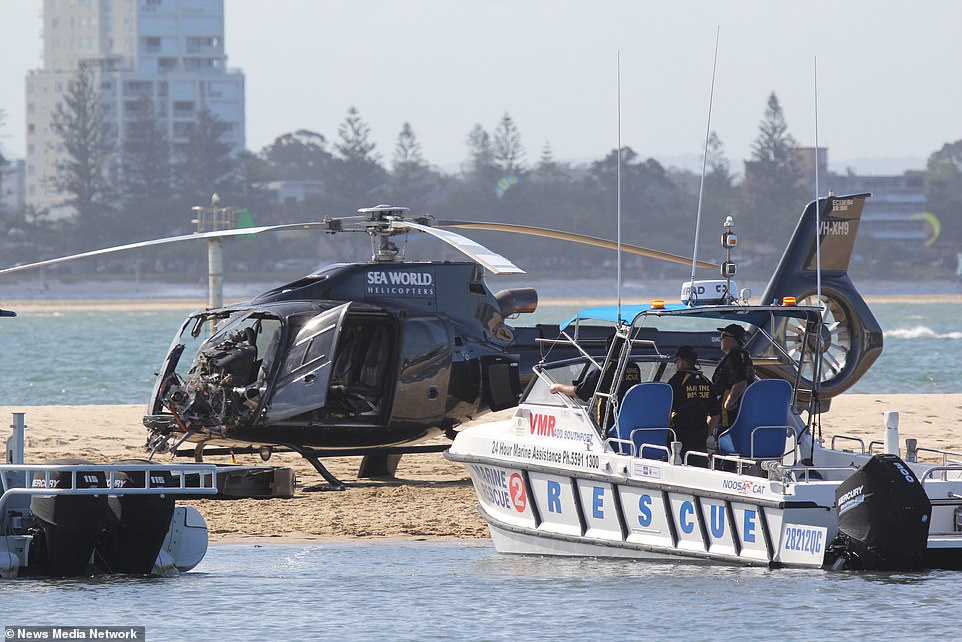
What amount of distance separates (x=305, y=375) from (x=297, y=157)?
505 ft

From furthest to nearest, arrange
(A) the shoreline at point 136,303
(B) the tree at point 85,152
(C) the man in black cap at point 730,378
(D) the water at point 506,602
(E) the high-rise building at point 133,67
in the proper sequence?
(E) the high-rise building at point 133,67 → (B) the tree at point 85,152 → (A) the shoreline at point 136,303 → (C) the man in black cap at point 730,378 → (D) the water at point 506,602

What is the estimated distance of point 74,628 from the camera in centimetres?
990

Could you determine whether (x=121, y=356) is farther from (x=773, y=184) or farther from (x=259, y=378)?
(x=773, y=184)

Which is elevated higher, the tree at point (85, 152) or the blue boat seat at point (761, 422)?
the tree at point (85, 152)

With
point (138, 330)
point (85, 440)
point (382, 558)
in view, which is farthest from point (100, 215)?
point (382, 558)

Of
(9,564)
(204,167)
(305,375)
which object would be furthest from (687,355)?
(204,167)

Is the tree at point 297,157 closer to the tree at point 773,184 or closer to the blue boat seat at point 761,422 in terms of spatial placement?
the tree at point 773,184

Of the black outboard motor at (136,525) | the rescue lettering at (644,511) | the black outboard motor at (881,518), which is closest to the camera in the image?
the black outboard motor at (881,518)

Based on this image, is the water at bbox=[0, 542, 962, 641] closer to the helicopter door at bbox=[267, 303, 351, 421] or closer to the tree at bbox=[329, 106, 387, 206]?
the helicopter door at bbox=[267, 303, 351, 421]

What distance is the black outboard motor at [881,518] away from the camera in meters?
10.5

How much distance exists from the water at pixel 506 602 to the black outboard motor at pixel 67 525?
14cm

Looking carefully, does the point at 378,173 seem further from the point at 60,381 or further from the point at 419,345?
the point at 419,345

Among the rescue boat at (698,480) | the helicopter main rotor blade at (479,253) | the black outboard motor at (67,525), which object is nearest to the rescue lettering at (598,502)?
the rescue boat at (698,480)

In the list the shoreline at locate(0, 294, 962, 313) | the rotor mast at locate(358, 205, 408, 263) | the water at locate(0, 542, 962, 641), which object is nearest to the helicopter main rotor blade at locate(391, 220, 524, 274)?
the rotor mast at locate(358, 205, 408, 263)
